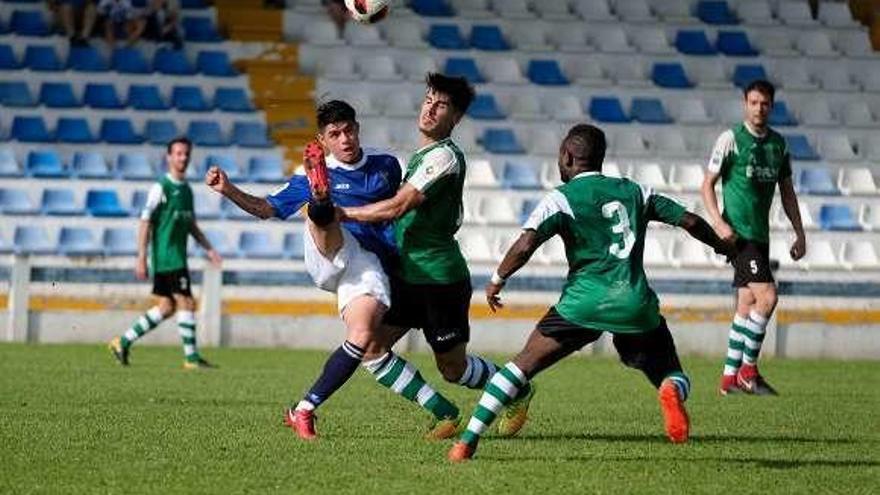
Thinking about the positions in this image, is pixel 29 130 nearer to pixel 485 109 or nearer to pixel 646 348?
pixel 485 109

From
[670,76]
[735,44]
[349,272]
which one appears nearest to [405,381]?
[349,272]

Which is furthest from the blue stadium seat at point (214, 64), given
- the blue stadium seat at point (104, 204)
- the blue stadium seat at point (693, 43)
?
the blue stadium seat at point (693, 43)

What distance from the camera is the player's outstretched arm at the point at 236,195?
33.0ft

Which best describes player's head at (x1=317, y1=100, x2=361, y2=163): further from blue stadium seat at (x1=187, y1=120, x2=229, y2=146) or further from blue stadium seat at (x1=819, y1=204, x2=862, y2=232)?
blue stadium seat at (x1=819, y1=204, x2=862, y2=232)

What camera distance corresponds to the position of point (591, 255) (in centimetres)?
985

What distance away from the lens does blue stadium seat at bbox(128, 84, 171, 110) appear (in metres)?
28.5

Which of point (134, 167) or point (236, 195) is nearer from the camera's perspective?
point (236, 195)

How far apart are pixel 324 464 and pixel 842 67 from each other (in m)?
23.0

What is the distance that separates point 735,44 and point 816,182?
395cm

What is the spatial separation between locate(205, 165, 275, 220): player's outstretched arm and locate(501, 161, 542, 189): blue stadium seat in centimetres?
1659

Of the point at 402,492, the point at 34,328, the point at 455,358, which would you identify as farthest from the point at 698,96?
the point at 402,492

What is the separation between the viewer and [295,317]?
77.9 ft

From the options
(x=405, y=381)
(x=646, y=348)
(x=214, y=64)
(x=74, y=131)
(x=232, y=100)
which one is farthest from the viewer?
(x=214, y=64)

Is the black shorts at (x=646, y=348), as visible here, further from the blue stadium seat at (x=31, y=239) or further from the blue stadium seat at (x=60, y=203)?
the blue stadium seat at (x=60, y=203)
